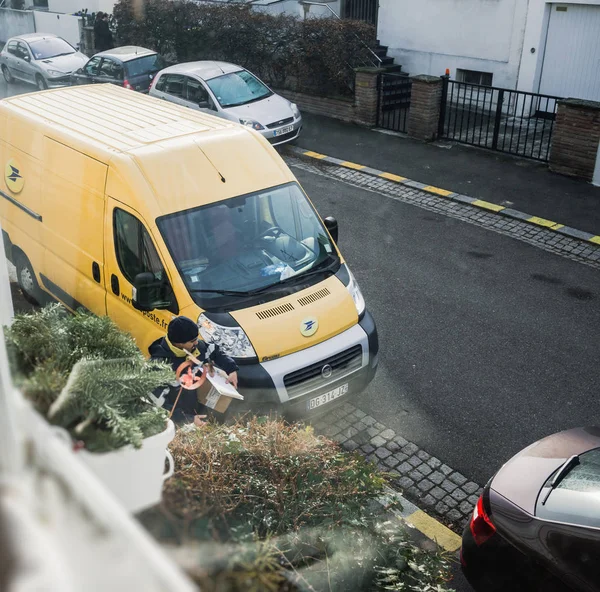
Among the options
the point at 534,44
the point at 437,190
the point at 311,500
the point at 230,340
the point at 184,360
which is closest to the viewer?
the point at 311,500

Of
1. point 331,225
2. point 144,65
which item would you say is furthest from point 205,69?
point 331,225

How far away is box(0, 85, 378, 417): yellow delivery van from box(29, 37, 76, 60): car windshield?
562 inches

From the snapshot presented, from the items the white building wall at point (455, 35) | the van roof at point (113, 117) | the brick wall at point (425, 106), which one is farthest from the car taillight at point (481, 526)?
the white building wall at point (455, 35)

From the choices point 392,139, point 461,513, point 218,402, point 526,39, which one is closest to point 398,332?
point 461,513

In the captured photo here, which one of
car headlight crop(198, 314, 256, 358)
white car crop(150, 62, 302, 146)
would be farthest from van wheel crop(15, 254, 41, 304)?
white car crop(150, 62, 302, 146)

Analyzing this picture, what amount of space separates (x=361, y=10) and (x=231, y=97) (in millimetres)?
9200

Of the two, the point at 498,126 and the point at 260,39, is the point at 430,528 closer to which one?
the point at 498,126

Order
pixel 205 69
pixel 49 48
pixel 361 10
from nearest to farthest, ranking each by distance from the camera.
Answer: pixel 205 69, pixel 49 48, pixel 361 10

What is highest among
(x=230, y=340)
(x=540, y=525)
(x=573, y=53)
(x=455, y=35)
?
(x=455, y=35)

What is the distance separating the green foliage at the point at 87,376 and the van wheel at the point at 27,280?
181 inches

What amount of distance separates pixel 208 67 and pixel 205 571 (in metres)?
14.9

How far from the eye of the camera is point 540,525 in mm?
4008

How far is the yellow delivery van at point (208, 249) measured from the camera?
584 cm

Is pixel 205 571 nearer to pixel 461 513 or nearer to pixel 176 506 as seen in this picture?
pixel 176 506
